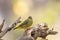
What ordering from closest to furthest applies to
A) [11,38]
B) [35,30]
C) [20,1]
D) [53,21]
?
[35,30], [11,38], [53,21], [20,1]

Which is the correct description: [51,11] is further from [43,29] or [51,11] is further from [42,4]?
[43,29]

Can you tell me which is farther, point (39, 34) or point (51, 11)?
point (51, 11)

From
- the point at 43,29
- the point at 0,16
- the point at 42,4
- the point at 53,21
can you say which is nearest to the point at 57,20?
the point at 53,21

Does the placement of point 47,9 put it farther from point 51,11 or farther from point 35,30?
point 35,30

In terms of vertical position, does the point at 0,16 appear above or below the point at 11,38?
above

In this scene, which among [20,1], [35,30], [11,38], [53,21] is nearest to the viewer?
[35,30]

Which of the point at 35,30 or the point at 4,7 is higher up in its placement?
the point at 4,7

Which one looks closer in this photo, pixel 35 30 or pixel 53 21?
pixel 35 30

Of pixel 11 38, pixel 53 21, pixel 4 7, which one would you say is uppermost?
pixel 4 7

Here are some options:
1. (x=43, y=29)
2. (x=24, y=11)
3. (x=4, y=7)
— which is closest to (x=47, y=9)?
(x=24, y=11)
